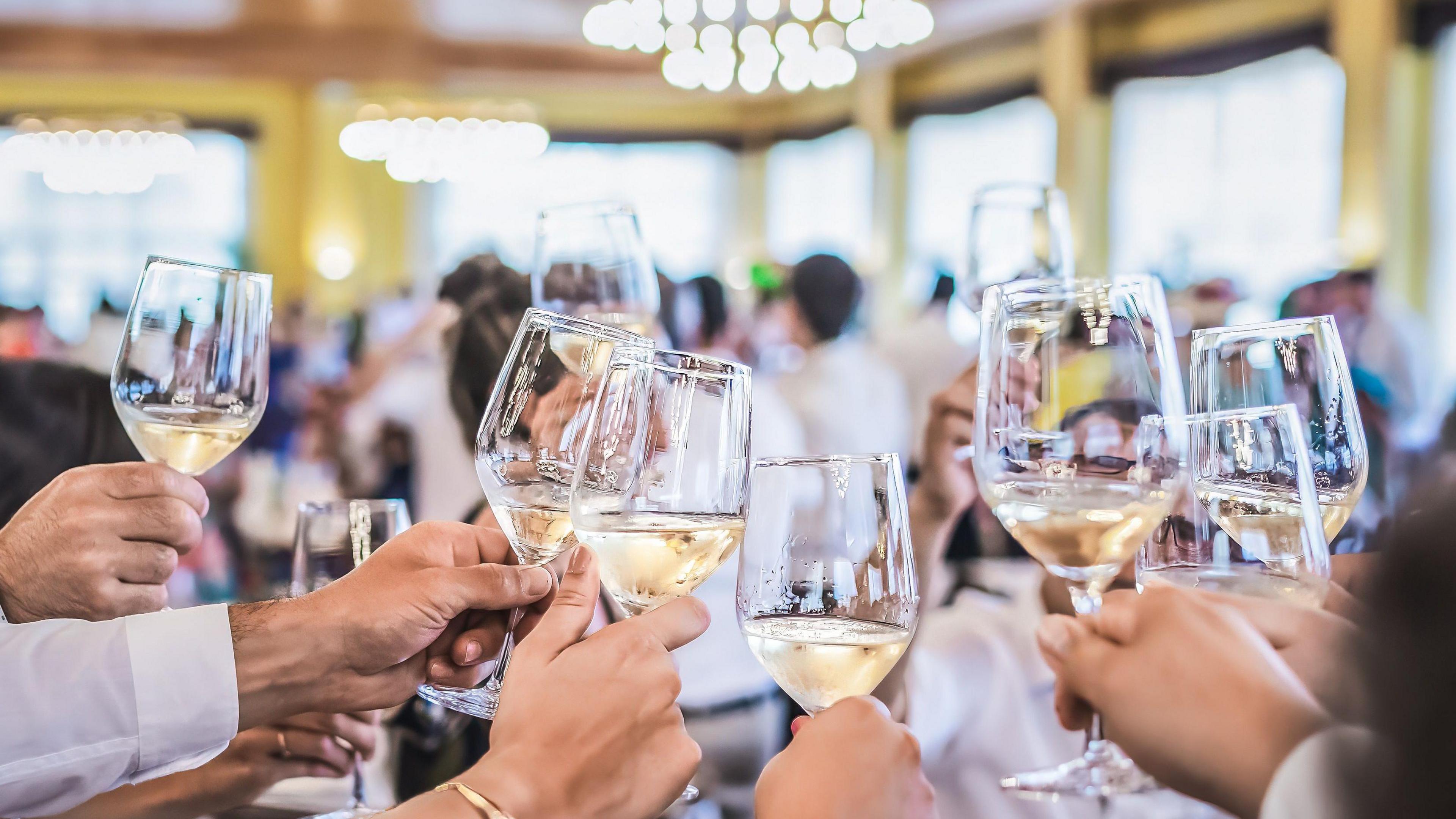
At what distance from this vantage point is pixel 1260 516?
2.93ft

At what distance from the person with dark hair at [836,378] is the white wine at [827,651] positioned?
2938mm

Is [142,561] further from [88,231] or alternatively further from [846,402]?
[88,231]

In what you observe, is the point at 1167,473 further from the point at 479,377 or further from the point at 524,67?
the point at 524,67

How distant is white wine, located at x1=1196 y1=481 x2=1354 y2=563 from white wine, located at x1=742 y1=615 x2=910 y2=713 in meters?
0.25

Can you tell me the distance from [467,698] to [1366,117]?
8225mm

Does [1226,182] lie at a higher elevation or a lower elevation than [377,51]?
lower

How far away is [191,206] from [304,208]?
1.32 meters

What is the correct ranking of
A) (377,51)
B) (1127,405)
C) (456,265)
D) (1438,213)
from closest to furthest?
1. (1127,405)
2. (456,265)
3. (1438,213)
4. (377,51)

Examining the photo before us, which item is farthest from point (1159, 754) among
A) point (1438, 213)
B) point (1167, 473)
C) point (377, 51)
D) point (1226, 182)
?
point (377, 51)

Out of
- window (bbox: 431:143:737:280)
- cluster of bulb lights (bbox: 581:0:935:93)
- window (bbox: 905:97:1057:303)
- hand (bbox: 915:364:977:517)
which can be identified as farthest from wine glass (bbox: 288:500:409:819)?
window (bbox: 431:143:737:280)

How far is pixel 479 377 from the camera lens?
2.08 m

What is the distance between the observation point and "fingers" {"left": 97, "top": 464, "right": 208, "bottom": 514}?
1.28m

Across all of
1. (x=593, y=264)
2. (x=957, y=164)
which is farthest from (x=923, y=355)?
(x=957, y=164)

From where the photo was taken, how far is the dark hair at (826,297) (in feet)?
13.1
